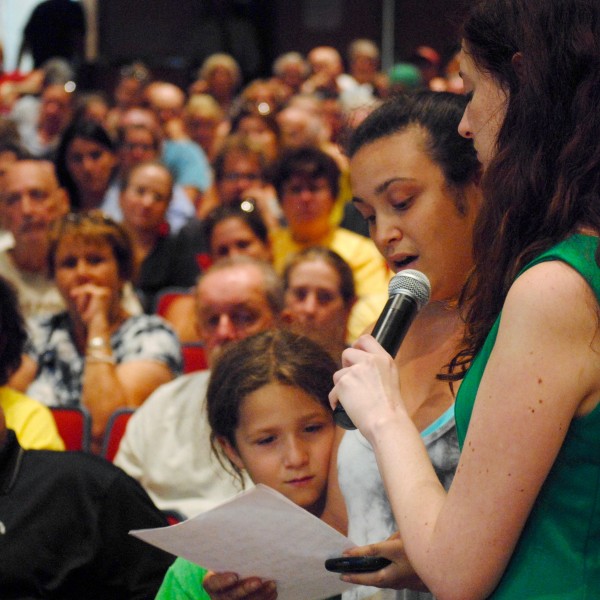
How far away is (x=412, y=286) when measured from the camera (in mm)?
1252

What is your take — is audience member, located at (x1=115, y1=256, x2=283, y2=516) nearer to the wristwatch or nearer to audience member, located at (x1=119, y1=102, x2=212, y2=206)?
the wristwatch

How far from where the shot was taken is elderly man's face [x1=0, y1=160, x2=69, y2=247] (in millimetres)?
3967

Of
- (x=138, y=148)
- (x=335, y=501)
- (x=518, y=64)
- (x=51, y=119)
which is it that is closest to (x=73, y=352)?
(x=335, y=501)

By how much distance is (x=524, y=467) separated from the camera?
978mm

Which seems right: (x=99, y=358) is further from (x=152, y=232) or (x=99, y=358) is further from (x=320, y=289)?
(x=152, y=232)

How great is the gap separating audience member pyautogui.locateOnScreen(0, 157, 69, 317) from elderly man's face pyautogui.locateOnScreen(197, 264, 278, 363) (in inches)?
28.3

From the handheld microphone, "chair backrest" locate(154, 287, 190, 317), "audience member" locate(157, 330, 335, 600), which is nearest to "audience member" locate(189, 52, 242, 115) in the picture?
"chair backrest" locate(154, 287, 190, 317)

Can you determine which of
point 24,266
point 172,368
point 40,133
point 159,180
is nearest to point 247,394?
point 172,368

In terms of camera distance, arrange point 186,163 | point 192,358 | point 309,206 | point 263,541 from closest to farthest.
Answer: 1. point 263,541
2. point 192,358
3. point 309,206
4. point 186,163

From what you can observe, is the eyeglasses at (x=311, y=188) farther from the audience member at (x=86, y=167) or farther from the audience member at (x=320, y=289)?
the audience member at (x=86, y=167)

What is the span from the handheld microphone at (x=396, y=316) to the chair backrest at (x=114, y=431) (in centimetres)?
176

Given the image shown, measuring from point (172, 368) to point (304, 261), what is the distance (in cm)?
51

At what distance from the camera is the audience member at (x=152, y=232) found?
442 centimetres

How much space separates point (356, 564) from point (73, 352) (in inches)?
85.4
